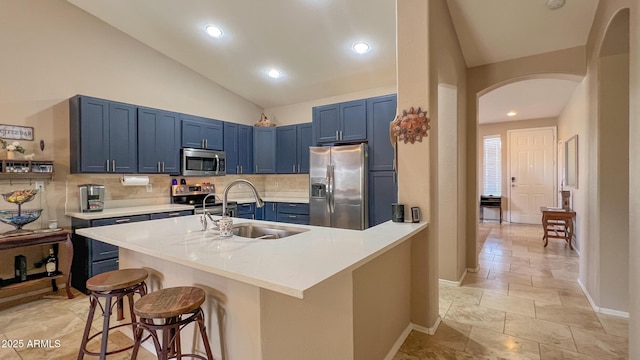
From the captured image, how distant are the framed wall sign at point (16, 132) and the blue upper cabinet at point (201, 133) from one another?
168 cm

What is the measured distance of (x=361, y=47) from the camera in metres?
3.76

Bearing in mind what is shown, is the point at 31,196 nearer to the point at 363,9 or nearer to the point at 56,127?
the point at 56,127

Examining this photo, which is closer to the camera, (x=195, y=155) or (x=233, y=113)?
(x=195, y=155)

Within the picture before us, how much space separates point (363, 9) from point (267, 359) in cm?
329

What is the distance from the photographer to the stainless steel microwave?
173 inches

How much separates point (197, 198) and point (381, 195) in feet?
9.78

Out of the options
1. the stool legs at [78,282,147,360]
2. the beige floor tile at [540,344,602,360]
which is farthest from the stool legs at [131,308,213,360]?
the beige floor tile at [540,344,602,360]

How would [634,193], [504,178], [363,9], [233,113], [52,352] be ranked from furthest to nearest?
[504,178] < [233,113] < [363,9] < [52,352] < [634,193]

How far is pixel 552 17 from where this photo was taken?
281 centimetres

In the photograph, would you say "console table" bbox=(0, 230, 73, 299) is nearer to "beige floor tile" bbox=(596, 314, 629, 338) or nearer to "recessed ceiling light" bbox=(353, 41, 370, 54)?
"recessed ceiling light" bbox=(353, 41, 370, 54)

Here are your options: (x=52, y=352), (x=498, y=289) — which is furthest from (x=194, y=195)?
(x=498, y=289)

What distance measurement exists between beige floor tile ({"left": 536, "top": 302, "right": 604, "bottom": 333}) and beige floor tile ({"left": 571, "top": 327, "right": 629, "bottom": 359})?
4.3 inches

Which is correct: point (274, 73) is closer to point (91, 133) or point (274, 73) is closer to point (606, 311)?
point (91, 133)

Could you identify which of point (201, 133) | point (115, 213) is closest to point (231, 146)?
point (201, 133)
